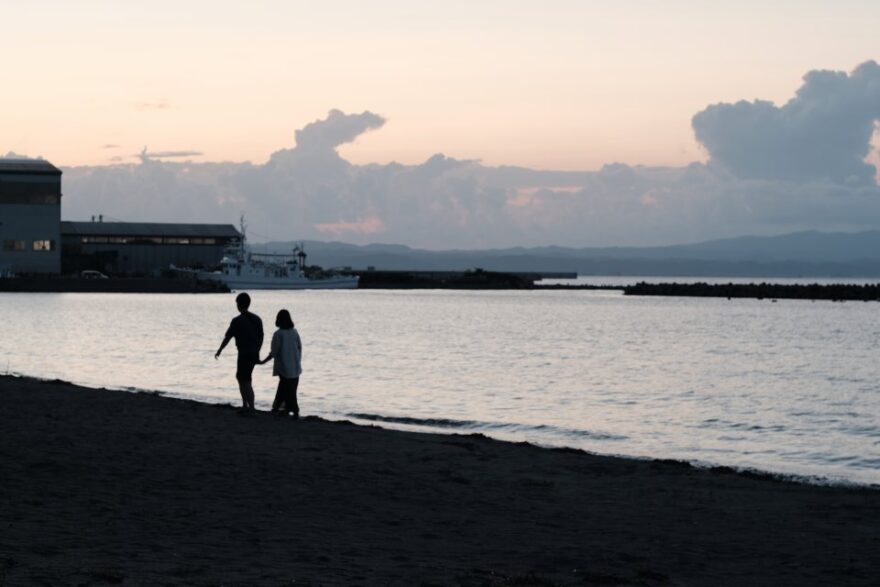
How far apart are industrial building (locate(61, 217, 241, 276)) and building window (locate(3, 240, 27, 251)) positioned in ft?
63.5

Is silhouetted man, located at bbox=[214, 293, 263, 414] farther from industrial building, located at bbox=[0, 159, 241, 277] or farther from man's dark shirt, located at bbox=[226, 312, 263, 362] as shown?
industrial building, located at bbox=[0, 159, 241, 277]

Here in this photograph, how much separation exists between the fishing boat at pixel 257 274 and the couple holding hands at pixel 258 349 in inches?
5149

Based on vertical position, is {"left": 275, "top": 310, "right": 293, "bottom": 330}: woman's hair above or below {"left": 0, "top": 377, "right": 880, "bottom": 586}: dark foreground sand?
above

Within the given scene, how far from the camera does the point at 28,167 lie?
122 meters

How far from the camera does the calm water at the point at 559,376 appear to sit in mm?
25734

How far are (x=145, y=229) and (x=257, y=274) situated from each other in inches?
606

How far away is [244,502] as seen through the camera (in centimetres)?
1303

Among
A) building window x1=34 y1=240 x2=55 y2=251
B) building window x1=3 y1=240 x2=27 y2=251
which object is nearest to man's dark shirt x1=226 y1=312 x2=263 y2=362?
building window x1=34 y1=240 x2=55 y2=251

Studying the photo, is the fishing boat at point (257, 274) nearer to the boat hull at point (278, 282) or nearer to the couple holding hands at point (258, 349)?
the boat hull at point (278, 282)

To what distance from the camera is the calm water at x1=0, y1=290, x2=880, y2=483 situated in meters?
25.7

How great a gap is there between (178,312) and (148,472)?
261 feet

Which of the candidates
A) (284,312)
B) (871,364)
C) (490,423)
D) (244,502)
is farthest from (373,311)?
(244,502)

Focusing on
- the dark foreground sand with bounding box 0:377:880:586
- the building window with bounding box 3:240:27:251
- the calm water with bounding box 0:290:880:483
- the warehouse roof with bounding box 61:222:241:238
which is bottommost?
the calm water with bounding box 0:290:880:483

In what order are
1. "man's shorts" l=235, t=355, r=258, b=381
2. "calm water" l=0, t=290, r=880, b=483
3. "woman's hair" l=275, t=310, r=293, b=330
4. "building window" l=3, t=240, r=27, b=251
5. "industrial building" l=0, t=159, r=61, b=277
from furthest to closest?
"building window" l=3, t=240, r=27, b=251 → "industrial building" l=0, t=159, r=61, b=277 → "calm water" l=0, t=290, r=880, b=483 → "man's shorts" l=235, t=355, r=258, b=381 → "woman's hair" l=275, t=310, r=293, b=330
